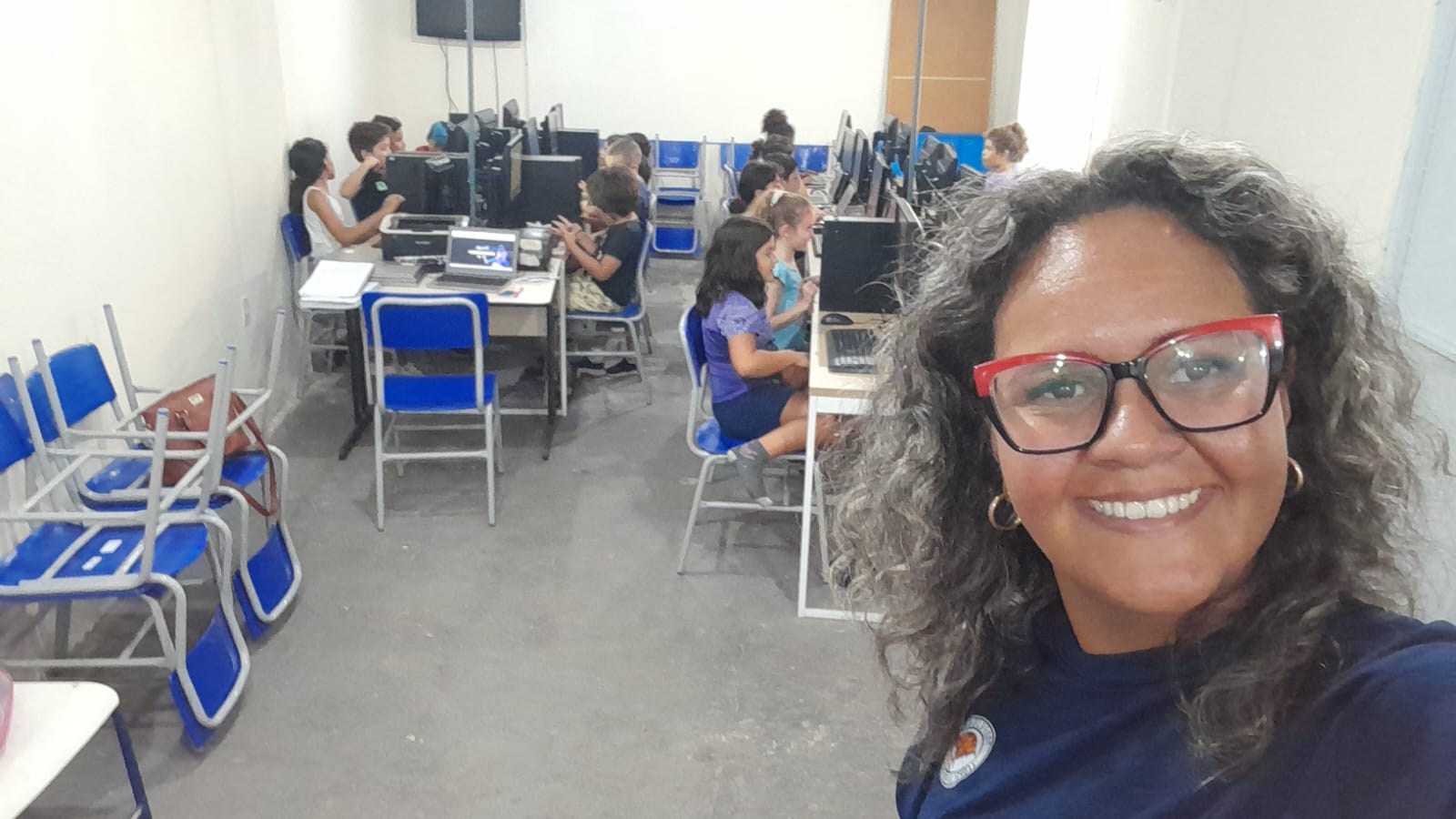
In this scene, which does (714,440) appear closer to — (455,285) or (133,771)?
(455,285)

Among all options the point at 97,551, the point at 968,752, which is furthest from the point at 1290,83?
the point at 97,551

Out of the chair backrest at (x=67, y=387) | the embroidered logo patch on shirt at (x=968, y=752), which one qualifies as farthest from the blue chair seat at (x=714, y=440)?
the embroidered logo patch on shirt at (x=968, y=752)

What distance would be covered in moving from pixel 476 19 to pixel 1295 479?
7.79m

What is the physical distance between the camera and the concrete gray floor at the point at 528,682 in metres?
2.24

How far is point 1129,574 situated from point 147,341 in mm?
3344

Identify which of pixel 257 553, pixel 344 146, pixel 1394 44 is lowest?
pixel 257 553

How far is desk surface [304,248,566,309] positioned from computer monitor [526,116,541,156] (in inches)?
81.6

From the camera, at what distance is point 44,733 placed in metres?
1.59

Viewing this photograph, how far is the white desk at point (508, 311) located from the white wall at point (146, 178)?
405 mm

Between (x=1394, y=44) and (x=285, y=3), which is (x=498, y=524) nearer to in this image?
(x=1394, y=44)

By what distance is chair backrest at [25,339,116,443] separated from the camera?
2514 millimetres

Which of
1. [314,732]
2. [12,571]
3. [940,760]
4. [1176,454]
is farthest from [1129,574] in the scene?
[12,571]

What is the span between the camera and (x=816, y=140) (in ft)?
26.5

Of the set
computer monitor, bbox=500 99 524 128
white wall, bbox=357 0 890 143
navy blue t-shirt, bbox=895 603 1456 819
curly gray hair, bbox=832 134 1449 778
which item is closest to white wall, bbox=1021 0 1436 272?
curly gray hair, bbox=832 134 1449 778
